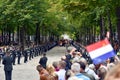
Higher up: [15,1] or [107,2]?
[107,2]

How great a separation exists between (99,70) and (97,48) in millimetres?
2392

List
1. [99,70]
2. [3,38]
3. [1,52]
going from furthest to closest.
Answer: [3,38] → [1,52] → [99,70]

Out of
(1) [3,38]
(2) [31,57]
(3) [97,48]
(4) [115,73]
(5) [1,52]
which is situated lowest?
(1) [3,38]

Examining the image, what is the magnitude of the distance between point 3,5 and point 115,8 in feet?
99.4

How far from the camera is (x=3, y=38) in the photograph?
8788 cm

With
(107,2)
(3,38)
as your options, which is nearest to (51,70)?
(107,2)

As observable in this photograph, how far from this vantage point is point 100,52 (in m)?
Answer: 8.28

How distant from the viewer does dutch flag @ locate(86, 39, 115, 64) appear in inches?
321

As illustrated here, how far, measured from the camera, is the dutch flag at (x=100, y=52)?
816cm

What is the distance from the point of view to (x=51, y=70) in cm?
1181

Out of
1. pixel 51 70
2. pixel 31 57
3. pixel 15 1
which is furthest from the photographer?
pixel 15 1

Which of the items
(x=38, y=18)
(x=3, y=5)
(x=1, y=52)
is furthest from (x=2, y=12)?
(x=1, y=52)

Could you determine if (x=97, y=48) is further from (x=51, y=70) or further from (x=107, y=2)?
(x=107, y=2)

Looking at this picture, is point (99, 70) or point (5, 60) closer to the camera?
point (99, 70)
